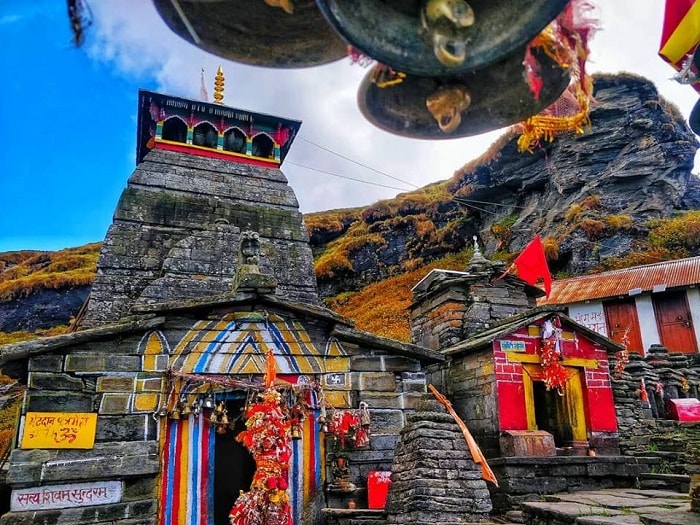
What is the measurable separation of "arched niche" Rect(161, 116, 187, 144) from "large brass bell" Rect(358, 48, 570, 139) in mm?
15069

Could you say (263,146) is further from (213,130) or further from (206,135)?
(206,135)

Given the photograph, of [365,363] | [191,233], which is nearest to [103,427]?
[365,363]

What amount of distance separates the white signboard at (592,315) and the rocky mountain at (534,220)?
6.65m

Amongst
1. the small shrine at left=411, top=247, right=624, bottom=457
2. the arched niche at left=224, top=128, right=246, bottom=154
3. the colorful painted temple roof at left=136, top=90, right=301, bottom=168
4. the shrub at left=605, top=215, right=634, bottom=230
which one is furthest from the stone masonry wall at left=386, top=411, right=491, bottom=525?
the shrub at left=605, top=215, right=634, bottom=230

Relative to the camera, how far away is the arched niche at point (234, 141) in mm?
16406

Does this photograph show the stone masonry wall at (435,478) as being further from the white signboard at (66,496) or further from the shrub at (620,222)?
the shrub at (620,222)

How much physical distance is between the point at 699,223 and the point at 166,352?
3172cm

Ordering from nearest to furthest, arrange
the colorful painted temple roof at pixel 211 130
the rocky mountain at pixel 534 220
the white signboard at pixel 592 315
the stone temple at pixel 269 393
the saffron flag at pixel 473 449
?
the saffron flag at pixel 473 449 < the stone temple at pixel 269 393 < the colorful painted temple roof at pixel 211 130 < the white signboard at pixel 592 315 < the rocky mountain at pixel 534 220

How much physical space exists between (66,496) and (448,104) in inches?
323

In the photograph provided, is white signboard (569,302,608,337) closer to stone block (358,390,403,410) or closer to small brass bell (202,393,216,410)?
stone block (358,390,403,410)

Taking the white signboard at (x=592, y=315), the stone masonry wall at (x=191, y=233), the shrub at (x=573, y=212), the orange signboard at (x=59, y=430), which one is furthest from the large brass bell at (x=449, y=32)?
the shrub at (x=573, y=212)

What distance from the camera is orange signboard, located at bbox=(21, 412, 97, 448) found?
24.5 feet

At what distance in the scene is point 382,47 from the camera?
1.65 meters

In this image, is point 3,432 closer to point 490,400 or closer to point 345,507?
point 345,507
